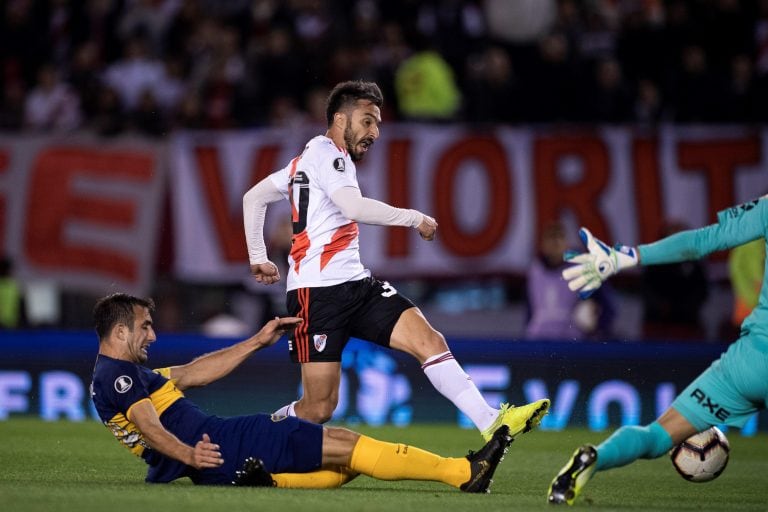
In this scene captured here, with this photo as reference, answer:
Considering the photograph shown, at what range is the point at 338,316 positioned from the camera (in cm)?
820

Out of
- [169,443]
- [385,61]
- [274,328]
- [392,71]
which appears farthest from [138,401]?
[385,61]

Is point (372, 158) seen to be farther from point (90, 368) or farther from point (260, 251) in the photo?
point (260, 251)

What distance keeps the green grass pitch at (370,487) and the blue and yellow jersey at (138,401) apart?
172mm

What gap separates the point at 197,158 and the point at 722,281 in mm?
5718

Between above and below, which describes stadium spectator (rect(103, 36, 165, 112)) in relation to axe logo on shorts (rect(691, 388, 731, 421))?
above

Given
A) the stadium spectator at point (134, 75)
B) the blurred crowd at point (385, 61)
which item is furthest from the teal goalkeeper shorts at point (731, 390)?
the stadium spectator at point (134, 75)

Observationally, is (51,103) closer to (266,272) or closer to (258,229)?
(258,229)

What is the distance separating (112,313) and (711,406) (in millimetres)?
3190

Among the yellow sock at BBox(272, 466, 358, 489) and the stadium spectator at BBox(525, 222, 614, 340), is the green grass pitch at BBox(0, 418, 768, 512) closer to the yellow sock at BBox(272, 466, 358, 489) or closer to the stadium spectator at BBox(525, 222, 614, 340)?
the yellow sock at BBox(272, 466, 358, 489)

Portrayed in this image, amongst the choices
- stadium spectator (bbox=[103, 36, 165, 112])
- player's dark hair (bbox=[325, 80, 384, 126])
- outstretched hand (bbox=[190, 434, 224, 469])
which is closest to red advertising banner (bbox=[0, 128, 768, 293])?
stadium spectator (bbox=[103, 36, 165, 112])

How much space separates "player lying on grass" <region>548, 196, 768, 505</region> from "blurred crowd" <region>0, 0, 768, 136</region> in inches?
328

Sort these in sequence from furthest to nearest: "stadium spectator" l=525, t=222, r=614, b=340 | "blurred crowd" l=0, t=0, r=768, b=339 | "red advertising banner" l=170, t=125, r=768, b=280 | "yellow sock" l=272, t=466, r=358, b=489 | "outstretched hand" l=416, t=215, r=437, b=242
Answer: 1. "blurred crowd" l=0, t=0, r=768, b=339
2. "red advertising banner" l=170, t=125, r=768, b=280
3. "stadium spectator" l=525, t=222, r=614, b=340
4. "outstretched hand" l=416, t=215, r=437, b=242
5. "yellow sock" l=272, t=466, r=358, b=489

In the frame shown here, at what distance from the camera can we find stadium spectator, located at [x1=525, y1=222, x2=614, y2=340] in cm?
1359

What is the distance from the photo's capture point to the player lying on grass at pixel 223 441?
7.45 m
